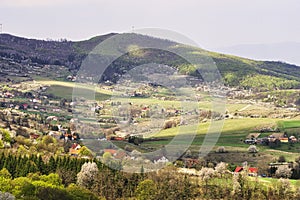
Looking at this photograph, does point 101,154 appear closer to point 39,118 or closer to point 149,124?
point 149,124

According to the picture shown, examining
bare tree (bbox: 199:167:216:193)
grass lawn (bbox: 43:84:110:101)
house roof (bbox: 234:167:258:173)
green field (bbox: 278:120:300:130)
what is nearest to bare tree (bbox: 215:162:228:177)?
bare tree (bbox: 199:167:216:193)

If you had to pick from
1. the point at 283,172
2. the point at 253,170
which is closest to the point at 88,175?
the point at 253,170

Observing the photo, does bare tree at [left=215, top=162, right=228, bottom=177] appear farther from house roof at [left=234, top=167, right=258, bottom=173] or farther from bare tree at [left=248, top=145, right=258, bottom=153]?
bare tree at [left=248, top=145, right=258, bottom=153]

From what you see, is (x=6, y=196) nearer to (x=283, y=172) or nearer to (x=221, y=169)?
(x=221, y=169)


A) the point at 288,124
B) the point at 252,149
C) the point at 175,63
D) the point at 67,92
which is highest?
the point at 175,63

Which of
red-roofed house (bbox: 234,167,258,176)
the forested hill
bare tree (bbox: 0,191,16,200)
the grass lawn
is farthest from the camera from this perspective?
the forested hill

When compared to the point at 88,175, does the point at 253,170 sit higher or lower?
lower

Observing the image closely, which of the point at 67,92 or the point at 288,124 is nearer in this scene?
the point at 288,124

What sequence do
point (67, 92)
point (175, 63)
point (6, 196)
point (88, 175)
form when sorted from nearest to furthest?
point (6, 196)
point (88, 175)
point (67, 92)
point (175, 63)

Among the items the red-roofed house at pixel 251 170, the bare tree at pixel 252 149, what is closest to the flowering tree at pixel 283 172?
the red-roofed house at pixel 251 170

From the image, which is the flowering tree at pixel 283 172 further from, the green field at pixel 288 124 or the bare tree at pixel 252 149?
the green field at pixel 288 124

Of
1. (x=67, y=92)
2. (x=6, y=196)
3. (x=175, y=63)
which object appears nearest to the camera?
(x=6, y=196)
